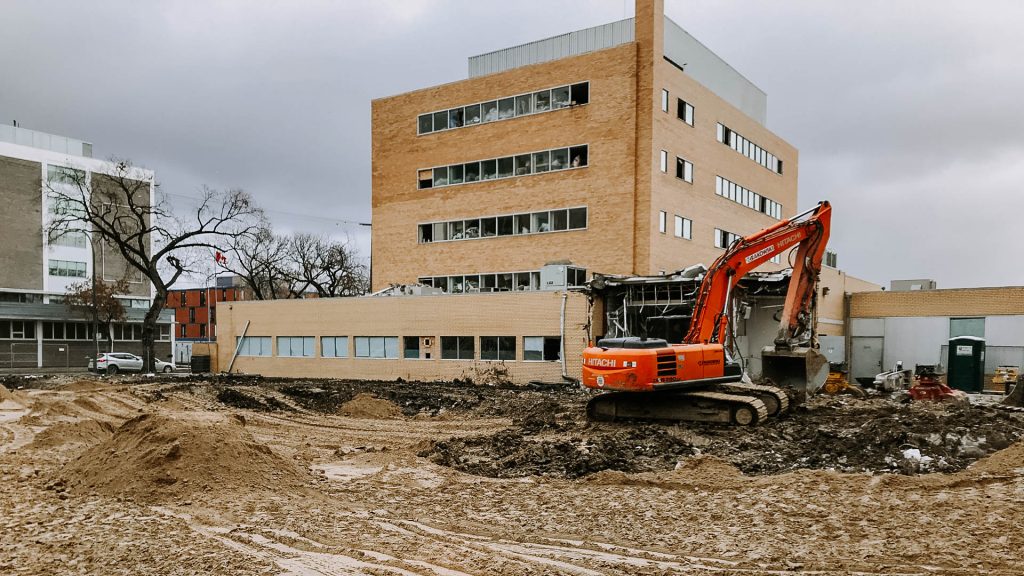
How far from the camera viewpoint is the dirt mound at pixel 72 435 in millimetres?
14422

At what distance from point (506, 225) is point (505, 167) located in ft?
10.4

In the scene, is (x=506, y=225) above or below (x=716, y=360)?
above

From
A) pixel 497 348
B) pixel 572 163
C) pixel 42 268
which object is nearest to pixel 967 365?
pixel 497 348

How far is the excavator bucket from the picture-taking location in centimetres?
2011

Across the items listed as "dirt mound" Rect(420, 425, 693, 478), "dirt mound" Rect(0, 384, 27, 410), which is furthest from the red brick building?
"dirt mound" Rect(420, 425, 693, 478)

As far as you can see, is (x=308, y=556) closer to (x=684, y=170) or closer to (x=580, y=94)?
(x=580, y=94)

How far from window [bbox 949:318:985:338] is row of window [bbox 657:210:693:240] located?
12612 mm

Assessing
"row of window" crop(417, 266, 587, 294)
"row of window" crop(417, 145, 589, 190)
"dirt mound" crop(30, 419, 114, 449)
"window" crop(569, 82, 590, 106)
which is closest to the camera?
"dirt mound" crop(30, 419, 114, 449)

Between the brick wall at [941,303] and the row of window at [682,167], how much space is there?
33.5 feet

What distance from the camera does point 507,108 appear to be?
39.3 m

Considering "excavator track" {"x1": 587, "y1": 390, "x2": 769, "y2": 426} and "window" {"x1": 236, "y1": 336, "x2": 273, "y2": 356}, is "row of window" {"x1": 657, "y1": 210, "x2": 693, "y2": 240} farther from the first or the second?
"window" {"x1": 236, "y1": 336, "x2": 273, "y2": 356}

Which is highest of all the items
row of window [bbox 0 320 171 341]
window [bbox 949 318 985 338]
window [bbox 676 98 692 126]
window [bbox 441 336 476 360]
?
window [bbox 676 98 692 126]

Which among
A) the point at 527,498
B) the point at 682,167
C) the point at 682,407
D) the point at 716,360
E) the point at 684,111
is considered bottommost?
the point at 527,498

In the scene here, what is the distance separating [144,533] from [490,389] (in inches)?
797
